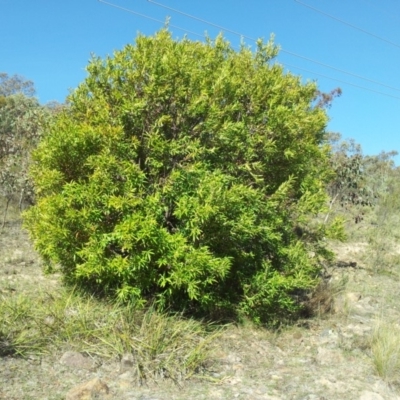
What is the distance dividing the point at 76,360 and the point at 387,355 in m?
3.03

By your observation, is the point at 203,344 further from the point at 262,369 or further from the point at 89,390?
the point at 89,390

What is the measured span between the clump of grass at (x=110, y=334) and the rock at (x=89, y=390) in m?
0.40

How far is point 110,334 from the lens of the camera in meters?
4.89

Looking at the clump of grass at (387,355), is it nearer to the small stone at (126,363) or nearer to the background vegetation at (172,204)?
the background vegetation at (172,204)

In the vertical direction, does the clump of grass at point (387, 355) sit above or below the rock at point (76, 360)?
above

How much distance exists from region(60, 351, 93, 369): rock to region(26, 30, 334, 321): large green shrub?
0.86 meters

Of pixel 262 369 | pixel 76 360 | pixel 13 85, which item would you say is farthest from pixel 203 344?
pixel 13 85

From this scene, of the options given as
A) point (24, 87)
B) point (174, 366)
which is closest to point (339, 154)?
point (174, 366)

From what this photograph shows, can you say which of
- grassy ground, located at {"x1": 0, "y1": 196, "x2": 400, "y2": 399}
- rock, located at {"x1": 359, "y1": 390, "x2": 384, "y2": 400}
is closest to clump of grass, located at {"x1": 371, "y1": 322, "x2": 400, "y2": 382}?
grassy ground, located at {"x1": 0, "y1": 196, "x2": 400, "y2": 399}

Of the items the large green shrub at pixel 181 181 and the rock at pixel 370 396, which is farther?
the large green shrub at pixel 181 181

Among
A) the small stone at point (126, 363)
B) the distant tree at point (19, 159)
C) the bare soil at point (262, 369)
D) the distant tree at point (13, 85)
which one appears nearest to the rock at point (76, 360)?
the bare soil at point (262, 369)

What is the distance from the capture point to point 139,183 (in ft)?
17.3

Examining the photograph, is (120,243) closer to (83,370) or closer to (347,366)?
(83,370)

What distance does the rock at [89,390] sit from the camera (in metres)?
3.89
